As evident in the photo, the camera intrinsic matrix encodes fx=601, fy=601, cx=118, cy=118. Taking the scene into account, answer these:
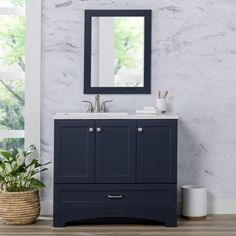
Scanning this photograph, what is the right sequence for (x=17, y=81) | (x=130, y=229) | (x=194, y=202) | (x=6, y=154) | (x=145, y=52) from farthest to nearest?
(x=17, y=81), (x=145, y=52), (x=194, y=202), (x=6, y=154), (x=130, y=229)

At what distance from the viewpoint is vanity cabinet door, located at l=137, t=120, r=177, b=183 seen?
4648 millimetres

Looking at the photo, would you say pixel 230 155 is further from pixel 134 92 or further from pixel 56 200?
pixel 56 200

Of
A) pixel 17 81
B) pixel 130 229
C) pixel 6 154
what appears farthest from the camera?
pixel 17 81

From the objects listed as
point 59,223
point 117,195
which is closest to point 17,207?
point 59,223

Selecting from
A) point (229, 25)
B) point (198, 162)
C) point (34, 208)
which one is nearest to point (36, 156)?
point (34, 208)

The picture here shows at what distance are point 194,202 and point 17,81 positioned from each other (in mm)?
1809

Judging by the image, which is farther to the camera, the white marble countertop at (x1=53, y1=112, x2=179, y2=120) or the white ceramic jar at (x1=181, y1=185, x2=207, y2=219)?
the white ceramic jar at (x1=181, y1=185, x2=207, y2=219)

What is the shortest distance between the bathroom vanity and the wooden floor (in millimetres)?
84

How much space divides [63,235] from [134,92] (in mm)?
1371

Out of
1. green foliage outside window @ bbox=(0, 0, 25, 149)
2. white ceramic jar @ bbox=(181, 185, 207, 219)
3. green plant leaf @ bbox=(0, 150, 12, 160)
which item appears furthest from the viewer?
green foliage outside window @ bbox=(0, 0, 25, 149)

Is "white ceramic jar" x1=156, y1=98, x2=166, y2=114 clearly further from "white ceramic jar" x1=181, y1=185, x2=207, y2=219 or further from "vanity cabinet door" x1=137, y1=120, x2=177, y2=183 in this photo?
"white ceramic jar" x1=181, y1=185, x2=207, y2=219

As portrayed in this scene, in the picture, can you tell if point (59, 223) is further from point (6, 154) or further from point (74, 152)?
point (6, 154)

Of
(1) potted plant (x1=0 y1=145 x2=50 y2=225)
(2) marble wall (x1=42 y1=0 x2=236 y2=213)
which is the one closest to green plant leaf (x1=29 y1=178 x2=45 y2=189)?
(1) potted plant (x1=0 y1=145 x2=50 y2=225)

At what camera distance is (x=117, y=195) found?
466 centimetres
